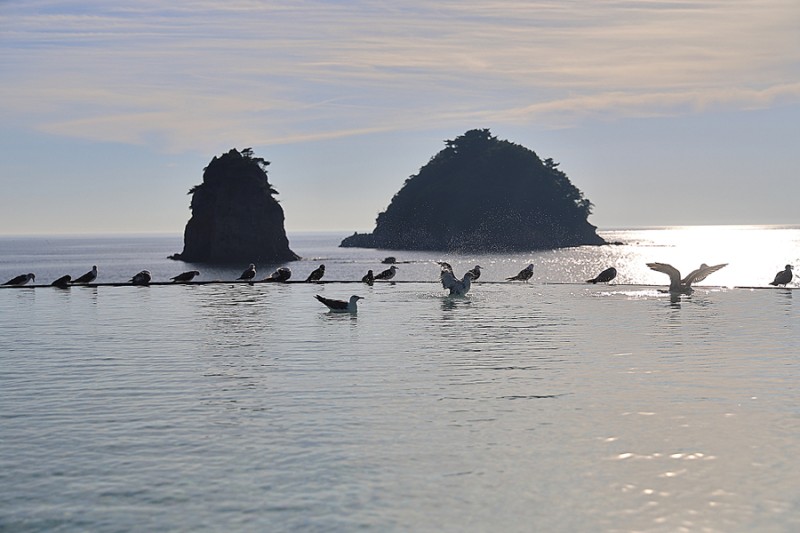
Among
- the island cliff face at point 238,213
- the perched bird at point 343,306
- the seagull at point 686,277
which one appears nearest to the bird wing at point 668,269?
the seagull at point 686,277

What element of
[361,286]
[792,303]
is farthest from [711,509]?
[361,286]

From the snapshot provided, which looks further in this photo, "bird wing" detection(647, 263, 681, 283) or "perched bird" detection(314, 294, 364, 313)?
"bird wing" detection(647, 263, 681, 283)

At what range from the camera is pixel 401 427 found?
12.2 m

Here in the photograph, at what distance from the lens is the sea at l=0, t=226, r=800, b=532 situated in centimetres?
912

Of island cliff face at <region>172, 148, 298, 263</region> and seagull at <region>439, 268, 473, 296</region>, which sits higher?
island cliff face at <region>172, 148, 298, 263</region>

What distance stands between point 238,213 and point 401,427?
154m

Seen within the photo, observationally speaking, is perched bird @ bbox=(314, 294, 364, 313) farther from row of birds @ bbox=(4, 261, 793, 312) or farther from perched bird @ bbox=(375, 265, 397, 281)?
perched bird @ bbox=(375, 265, 397, 281)

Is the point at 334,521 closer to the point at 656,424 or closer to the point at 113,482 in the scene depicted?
the point at 113,482

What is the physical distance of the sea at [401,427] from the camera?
9.12 metres

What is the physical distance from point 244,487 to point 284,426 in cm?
255

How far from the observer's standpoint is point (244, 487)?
385 inches

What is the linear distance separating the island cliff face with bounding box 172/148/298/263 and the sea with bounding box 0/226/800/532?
14067 cm

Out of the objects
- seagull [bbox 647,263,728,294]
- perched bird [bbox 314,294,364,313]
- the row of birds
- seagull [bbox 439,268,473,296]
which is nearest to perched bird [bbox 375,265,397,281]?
the row of birds

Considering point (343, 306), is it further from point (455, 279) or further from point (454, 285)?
point (455, 279)
